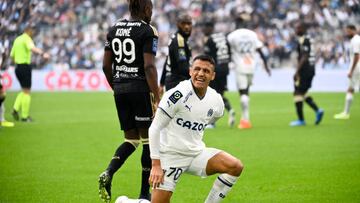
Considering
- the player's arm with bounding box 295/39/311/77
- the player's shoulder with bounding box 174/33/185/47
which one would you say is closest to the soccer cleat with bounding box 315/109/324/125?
the player's arm with bounding box 295/39/311/77

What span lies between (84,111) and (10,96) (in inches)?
289

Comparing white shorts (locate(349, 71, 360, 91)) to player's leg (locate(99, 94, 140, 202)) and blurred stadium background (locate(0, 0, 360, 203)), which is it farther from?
player's leg (locate(99, 94, 140, 202))

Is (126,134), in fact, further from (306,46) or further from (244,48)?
(306,46)

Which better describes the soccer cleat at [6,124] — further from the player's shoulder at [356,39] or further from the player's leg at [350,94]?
the player's shoulder at [356,39]

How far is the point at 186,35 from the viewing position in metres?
13.8

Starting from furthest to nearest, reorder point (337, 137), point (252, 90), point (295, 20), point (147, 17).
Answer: point (295, 20)
point (252, 90)
point (337, 137)
point (147, 17)

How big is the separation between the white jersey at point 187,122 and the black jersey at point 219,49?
34.1ft

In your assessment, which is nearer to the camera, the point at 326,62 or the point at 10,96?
the point at 10,96

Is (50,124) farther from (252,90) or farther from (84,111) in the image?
(252,90)

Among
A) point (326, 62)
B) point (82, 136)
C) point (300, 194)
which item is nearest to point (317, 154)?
point (300, 194)

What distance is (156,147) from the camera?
6742 millimetres

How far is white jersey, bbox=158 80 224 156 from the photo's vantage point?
6.95m

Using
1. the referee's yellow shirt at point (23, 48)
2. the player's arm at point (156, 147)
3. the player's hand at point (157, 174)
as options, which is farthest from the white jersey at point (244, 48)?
the player's hand at point (157, 174)

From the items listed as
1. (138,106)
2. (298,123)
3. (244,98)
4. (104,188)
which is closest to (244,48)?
(244,98)
